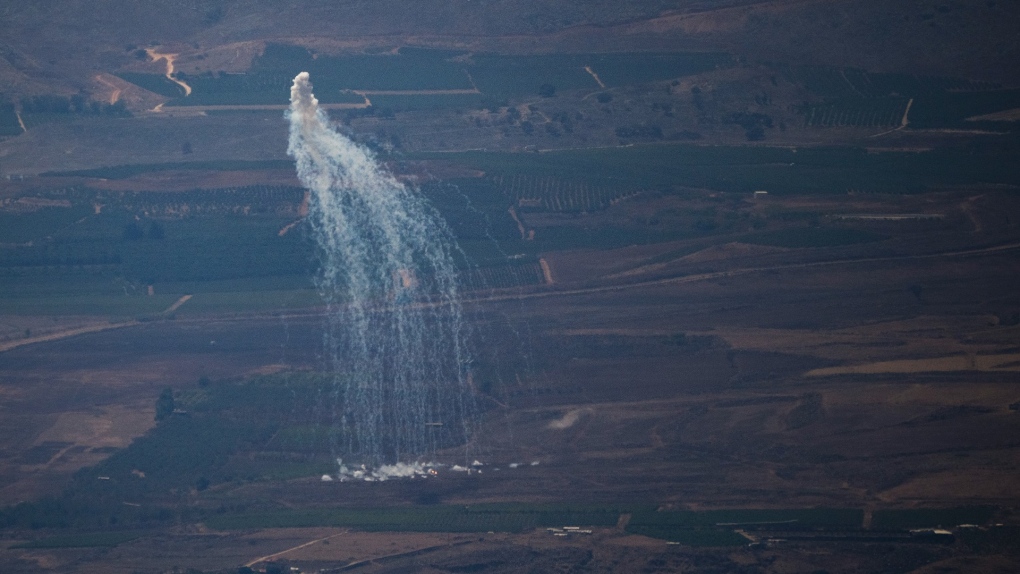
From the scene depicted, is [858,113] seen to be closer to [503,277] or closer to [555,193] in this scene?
[555,193]

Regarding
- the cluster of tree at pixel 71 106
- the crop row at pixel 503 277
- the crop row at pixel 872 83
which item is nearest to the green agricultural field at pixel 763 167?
the crop row at pixel 872 83

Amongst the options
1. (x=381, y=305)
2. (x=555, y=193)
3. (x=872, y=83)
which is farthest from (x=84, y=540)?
(x=872, y=83)

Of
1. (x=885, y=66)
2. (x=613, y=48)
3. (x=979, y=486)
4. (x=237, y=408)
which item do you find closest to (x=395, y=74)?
(x=613, y=48)

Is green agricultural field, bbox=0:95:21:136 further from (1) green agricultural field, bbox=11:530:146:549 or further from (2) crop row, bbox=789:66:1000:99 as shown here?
(2) crop row, bbox=789:66:1000:99

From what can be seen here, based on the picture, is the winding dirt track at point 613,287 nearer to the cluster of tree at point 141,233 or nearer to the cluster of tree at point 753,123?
the cluster of tree at point 141,233

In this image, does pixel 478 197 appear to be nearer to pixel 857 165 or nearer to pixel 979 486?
pixel 857 165
